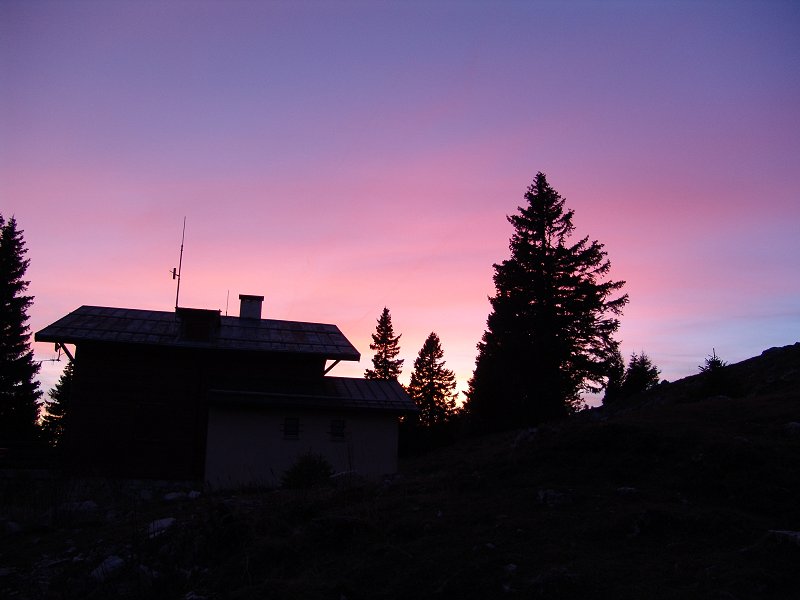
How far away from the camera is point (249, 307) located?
28.8m

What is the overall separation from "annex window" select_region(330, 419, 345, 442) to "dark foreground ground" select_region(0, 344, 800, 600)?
363 inches

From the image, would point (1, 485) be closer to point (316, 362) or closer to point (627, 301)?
point (316, 362)

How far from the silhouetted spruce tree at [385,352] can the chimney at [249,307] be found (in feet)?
118

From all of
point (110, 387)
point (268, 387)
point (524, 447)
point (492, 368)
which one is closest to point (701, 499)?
point (524, 447)

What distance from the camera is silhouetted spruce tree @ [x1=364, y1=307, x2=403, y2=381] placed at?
64812 mm

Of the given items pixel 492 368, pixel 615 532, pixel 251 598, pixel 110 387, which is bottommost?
pixel 251 598

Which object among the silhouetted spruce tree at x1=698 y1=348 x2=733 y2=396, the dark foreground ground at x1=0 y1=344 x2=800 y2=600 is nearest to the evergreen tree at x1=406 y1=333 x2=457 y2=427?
the silhouetted spruce tree at x1=698 y1=348 x2=733 y2=396

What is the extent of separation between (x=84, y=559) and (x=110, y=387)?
44.4ft

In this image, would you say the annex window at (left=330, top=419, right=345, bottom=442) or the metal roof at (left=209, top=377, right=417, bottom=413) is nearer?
the metal roof at (left=209, top=377, right=417, bottom=413)

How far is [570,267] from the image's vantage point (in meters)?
39.8

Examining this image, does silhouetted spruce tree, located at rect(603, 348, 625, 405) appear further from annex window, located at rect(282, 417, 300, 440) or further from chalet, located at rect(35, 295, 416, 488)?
annex window, located at rect(282, 417, 300, 440)

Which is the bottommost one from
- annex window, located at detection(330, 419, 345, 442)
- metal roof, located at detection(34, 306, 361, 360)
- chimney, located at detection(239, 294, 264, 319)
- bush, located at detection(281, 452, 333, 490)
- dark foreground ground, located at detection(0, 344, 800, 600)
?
dark foreground ground, located at detection(0, 344, 800, 600)

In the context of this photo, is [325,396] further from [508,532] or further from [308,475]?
[508,532]

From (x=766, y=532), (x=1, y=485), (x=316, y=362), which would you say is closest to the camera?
(x=766, y=532)
